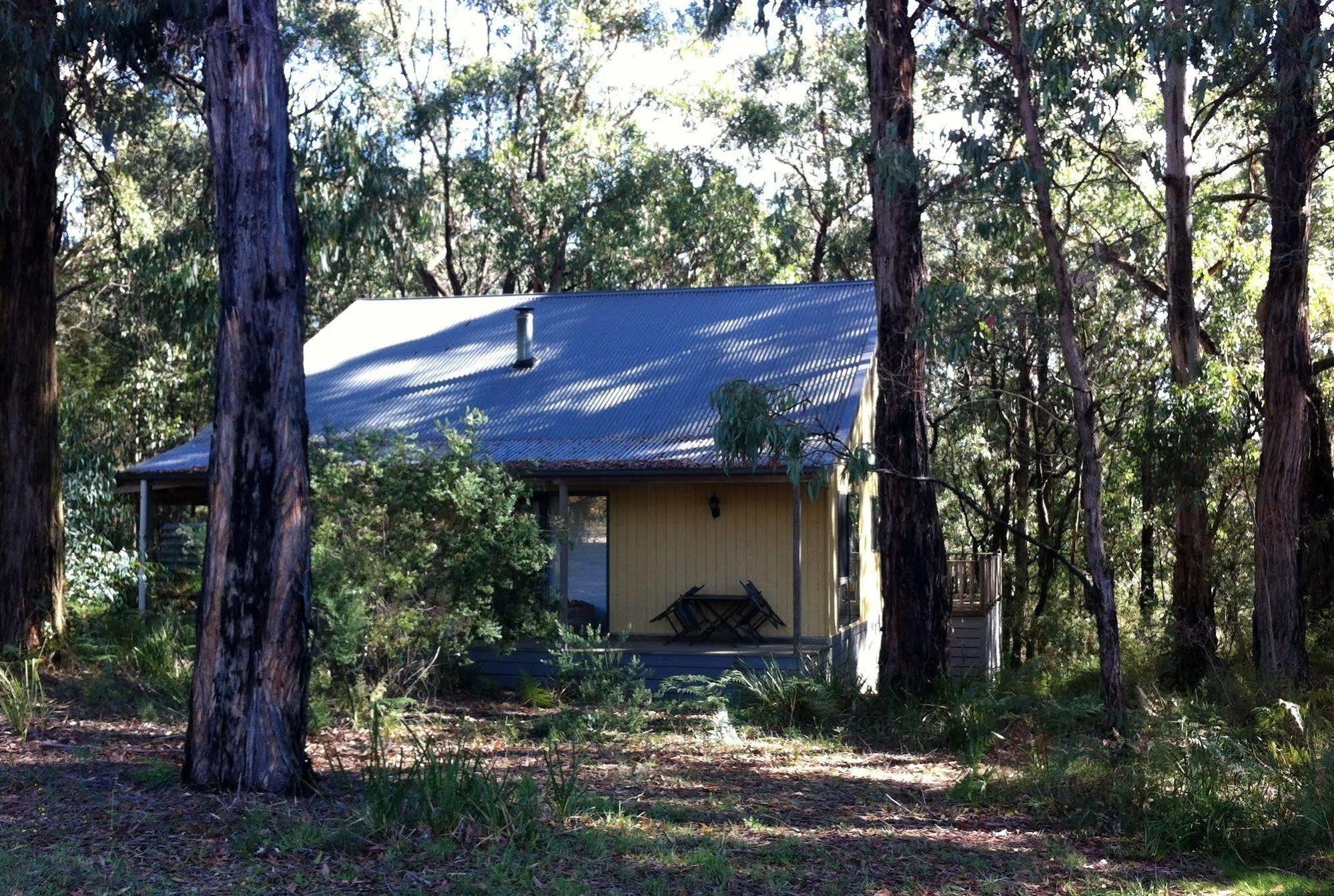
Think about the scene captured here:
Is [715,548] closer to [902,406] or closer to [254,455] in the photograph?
[902,406]

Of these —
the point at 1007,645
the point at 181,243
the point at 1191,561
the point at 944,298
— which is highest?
the point at 181,243

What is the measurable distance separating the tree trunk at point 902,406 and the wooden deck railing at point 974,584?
7.67 metres

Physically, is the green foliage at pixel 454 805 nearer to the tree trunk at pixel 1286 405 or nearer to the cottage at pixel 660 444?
the cottage at pixel 660 444

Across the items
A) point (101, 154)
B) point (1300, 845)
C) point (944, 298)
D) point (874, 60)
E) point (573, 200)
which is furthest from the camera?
point (573, 200)

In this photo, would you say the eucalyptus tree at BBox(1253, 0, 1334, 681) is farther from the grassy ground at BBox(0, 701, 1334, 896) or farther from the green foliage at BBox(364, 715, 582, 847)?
the green foliage at BBox(364, 715, 582, 847)

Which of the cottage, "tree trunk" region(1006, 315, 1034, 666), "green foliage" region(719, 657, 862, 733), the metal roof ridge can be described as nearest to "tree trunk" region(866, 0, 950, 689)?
"green foliage" region(719, 657, 862, 733)

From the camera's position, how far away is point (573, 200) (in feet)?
90.2

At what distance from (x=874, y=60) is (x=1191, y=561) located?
8.01m

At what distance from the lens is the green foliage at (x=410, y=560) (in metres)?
10.9

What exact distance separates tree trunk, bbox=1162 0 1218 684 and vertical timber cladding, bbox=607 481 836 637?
4.64 m

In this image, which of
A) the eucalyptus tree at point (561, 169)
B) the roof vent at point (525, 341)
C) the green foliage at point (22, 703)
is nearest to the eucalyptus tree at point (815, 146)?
the eucalyptus tree at point (561, 169)

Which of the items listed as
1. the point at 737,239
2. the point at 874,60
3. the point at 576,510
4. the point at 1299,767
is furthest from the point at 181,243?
the point at 737,239

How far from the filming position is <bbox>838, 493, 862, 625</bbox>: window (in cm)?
1591

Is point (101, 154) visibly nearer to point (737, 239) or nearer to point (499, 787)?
point (737, 239)
